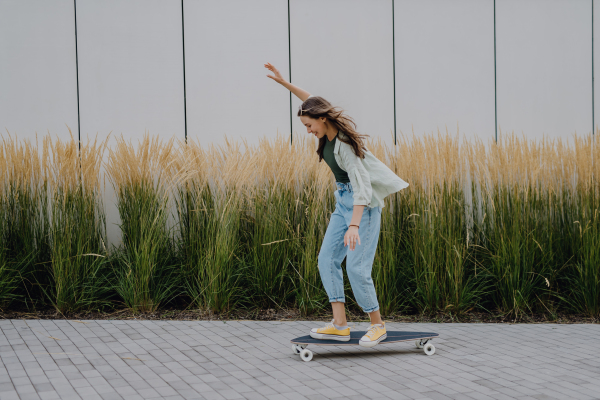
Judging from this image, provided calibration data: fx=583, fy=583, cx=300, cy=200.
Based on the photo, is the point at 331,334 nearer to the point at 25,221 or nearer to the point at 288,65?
the point at 25,221

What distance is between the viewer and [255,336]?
15.8 ft

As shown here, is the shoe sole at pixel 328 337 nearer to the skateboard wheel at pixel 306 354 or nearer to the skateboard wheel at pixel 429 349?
the skateboard wheel at pixel 306 354

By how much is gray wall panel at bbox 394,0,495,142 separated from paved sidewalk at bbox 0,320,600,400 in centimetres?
263

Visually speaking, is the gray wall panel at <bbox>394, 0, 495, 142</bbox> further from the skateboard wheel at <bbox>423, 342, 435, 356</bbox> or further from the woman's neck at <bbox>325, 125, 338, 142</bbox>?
the skateboard wheel at <bbox>423, 342, 435, 356</bbox>

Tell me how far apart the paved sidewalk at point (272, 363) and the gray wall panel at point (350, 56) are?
2685mm

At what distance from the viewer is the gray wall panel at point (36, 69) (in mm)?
6344

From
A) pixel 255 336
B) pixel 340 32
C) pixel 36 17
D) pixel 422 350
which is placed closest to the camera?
pixel 422 350

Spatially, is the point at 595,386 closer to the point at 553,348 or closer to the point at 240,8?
the point at 553,348

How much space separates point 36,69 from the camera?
6391 mm

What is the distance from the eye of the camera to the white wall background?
6.40 metres

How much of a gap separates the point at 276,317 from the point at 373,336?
5.09 ft

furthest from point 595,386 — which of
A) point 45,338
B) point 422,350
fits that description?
point 45,338

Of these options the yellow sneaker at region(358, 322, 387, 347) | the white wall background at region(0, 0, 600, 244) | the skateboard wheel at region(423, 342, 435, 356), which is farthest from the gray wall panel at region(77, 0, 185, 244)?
the skateboard wheel at region(423, 342, 435, 356)

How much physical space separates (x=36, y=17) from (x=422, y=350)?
5.32 m
